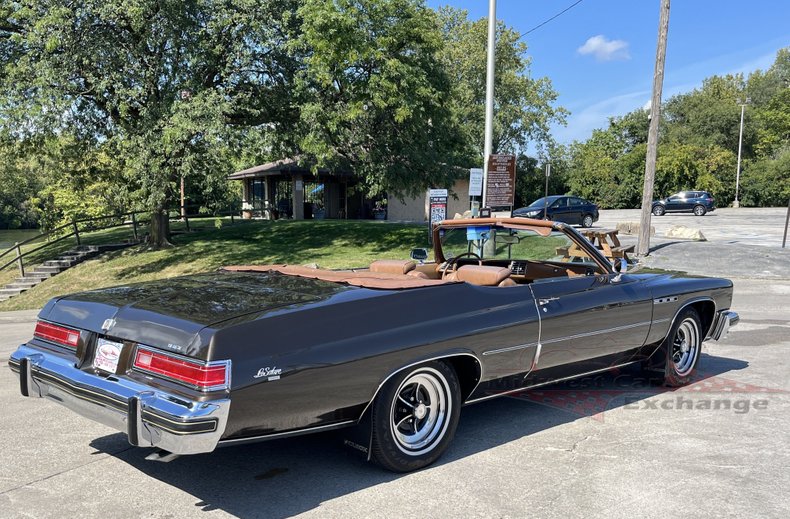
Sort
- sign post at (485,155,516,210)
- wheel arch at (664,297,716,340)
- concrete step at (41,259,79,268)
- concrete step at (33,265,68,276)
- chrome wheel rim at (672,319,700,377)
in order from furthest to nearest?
concrete step at (41,259,79,268)
concrete step at (33,265,68,276)
sign post at (485,155,516,210)
chrome wheel rim at (672,319,700,377)
wheel arch at (664,297,716,340)

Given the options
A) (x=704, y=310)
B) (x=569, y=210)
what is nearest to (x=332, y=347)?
(x=704, y=310)

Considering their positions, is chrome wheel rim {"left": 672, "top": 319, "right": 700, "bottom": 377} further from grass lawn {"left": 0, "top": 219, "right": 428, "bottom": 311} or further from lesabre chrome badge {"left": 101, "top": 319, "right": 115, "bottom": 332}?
grass lawn {"left": 0, "top": 219, "right": 428, "bottom": 311}

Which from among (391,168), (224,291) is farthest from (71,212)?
(224,291)

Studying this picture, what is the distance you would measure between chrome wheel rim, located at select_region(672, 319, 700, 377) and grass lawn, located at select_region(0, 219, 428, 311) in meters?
12.3

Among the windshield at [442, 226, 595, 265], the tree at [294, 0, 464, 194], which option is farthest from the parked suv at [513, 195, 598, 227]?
the windshield at [442, 226, 595, 265]

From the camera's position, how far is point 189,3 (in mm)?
17812

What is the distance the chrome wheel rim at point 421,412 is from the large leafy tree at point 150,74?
14349 millimetres

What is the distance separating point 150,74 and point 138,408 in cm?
1667

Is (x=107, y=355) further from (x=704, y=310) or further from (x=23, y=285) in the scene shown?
(x=23, y=285)

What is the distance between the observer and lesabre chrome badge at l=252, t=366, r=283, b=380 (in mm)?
3061

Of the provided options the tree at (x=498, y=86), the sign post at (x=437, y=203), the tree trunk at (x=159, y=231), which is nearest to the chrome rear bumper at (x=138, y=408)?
the sign post at (x=437, y=203)

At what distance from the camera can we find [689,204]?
126 ft

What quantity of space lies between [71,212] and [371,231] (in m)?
22.1

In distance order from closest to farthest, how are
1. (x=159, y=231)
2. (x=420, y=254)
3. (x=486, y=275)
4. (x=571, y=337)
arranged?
(x=486, y=275) → (x=571, y=337) → (x=420, y=254) → (x=159, y=231)
